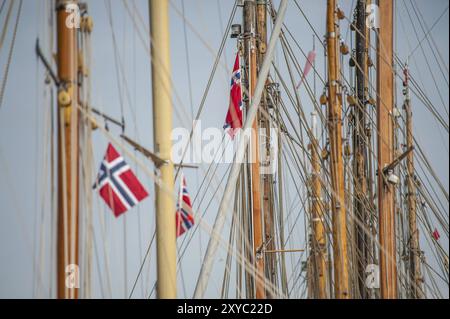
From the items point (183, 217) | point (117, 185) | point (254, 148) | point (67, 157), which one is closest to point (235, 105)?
point (254, 148)

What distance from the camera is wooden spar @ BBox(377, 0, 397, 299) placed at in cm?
1677

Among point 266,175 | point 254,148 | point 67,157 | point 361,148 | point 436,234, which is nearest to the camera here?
point 67,157

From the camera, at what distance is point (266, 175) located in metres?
21.5

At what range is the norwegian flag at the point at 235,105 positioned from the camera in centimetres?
1980

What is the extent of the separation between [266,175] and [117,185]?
359 inches

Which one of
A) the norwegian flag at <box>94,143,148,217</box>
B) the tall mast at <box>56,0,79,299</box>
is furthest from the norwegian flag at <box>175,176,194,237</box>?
→ the tall mast at <box>56,0,79,299</box>

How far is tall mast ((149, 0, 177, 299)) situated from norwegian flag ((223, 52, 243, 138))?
22.2 feet

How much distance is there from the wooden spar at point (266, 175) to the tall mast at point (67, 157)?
8342 mm

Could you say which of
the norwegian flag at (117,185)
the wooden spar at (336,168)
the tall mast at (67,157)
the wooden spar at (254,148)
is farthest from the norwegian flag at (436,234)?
the tall mast at (67,157)

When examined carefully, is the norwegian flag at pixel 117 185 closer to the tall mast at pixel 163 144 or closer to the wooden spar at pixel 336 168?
the tall mast at pixel 163 144

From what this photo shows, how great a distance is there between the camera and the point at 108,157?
12727 mm

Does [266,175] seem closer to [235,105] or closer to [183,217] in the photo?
[235,105]
